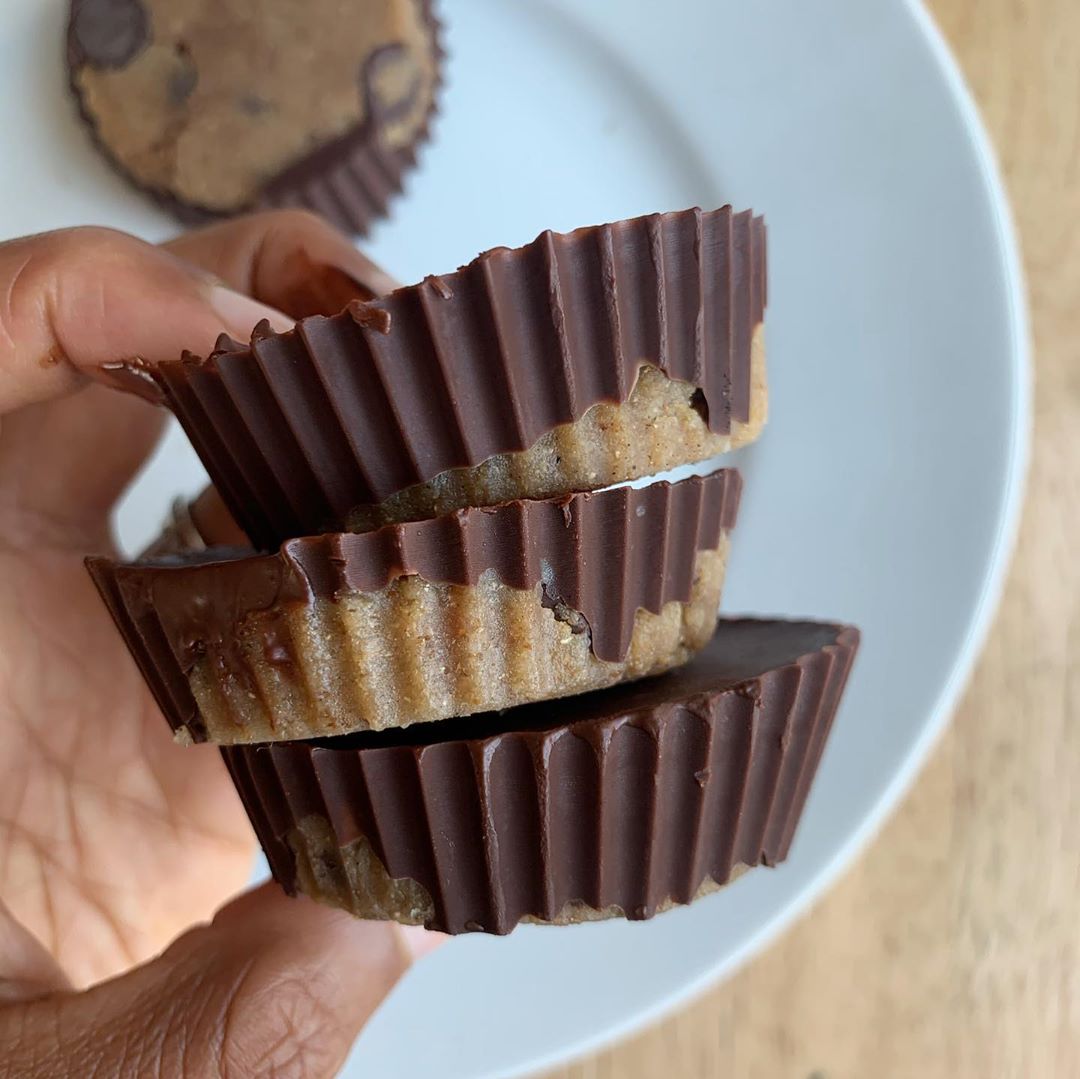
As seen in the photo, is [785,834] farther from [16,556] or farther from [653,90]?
[653,90]

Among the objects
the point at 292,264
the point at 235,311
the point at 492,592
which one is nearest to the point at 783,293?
the point at 292,264

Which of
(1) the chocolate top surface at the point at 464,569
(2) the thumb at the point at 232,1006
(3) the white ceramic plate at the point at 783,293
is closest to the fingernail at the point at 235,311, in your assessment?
(1) the chocolate top surface at the point at 464,569

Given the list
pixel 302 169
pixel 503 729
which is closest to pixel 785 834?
pixel 503 729

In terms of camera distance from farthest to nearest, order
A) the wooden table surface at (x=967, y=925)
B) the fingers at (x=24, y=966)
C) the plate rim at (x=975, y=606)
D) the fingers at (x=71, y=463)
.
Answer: the wooden table surface at (x=967, y=925)
the plate rim at (x=975, y=606)
the fingers at (x=71, y=463)
the fingers at (x=24, y=966)

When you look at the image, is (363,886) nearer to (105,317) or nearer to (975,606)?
(105,317)

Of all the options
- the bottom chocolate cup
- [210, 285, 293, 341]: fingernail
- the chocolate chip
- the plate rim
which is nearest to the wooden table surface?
the plate rim

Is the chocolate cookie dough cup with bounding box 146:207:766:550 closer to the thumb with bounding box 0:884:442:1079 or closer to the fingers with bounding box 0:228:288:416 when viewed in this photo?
the fingers with bounding box 0:228:288:416

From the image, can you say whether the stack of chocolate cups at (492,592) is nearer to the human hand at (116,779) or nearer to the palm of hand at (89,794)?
the human hand at (116,779)
